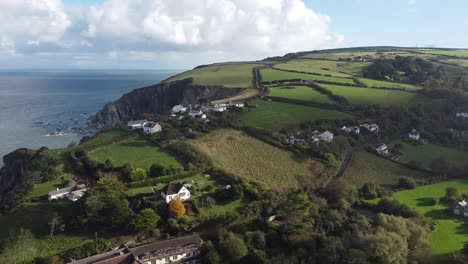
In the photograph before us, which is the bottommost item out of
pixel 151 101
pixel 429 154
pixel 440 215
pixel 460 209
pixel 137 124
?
pixel 440 215

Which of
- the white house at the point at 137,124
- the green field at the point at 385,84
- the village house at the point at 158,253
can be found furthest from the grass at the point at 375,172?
the green field at the point at 385,84

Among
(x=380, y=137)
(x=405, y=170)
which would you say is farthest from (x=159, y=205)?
(x=380, y=137)

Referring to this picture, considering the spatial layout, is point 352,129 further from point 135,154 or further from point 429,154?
point 135,154

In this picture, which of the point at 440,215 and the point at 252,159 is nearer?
the point at 440,215

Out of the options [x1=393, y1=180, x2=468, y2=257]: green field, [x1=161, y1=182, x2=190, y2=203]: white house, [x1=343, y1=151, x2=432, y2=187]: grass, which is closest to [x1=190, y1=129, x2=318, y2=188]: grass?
[x1=343, y1=151, x2=432, y2=187]: grass

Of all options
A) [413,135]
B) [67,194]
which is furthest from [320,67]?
[67,194]

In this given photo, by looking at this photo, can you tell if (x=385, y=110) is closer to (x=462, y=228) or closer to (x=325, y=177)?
(x=325, y=177)
